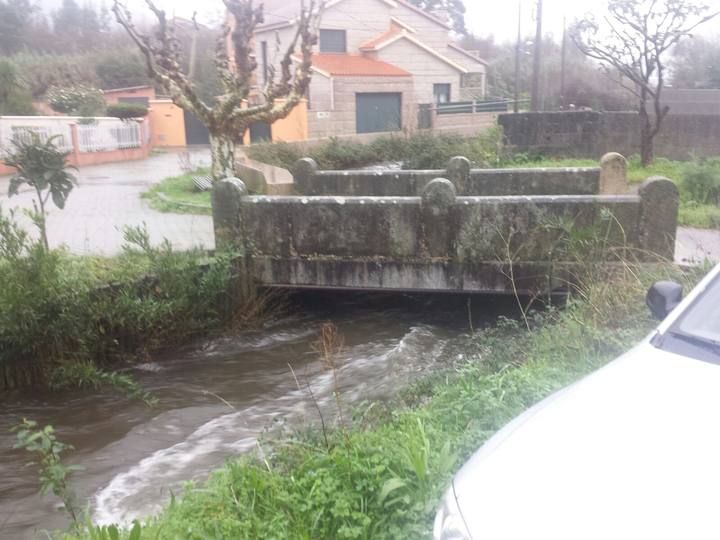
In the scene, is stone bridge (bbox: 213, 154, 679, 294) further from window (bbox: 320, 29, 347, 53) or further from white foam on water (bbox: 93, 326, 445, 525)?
window (bbox: 320, 29, 347, 53)

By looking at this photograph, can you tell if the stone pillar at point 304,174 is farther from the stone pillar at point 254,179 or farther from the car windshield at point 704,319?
the car windshield at point 704,319

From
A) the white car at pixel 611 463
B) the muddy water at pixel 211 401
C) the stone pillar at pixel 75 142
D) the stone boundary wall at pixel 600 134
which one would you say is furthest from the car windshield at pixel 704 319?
the stone pillar at pixel 75 142

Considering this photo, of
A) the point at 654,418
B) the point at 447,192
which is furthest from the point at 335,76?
the point at 654,418

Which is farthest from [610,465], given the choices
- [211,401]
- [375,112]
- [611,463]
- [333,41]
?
[333,41]

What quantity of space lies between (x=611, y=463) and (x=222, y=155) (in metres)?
11.5

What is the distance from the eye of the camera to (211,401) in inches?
300

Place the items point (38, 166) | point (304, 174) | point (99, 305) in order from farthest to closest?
1. point (304, 174)
2. point (38, 166)
3. point (99, 305)

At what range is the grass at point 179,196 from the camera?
1479 centimetres

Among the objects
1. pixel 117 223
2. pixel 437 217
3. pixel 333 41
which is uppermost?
pixel 333 41

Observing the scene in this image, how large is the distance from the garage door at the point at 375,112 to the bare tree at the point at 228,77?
1951 cm

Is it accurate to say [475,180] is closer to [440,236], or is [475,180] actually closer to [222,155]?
[440,236]

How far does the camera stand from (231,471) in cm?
416

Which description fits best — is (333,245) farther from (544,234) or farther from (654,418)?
(654,418)

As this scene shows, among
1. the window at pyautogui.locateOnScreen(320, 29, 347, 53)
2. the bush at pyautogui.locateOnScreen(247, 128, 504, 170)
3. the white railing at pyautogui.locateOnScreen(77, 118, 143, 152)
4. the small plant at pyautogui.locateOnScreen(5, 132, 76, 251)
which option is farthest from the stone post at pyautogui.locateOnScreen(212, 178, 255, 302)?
the window at pyautogui.locateOnScreen(320, 29, 347, 53)
